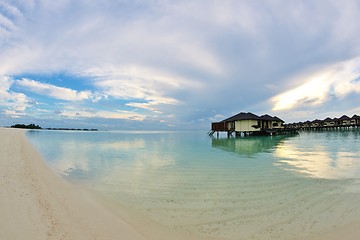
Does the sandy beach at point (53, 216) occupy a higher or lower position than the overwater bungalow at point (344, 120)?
lower

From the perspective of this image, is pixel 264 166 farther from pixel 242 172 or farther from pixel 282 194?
pixel 282 194

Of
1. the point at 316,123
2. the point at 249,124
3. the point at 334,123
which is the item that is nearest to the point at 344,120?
the point at 334,123

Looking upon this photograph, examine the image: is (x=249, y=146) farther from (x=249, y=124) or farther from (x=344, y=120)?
(x=344, y=120)

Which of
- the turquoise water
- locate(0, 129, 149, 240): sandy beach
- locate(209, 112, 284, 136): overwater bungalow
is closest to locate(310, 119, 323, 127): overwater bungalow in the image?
locate(209, 112, 284, 136): overwater bungalow

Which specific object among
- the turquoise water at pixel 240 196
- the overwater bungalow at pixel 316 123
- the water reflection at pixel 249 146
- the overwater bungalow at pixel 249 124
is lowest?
the turquoise water at pixel 240 196

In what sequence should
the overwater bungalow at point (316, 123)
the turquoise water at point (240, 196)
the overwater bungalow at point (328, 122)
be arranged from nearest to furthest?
the turquoise water at point (240, 196)
the overwater bungalow at point (328, 122)
the overwater bungalow at point (316, 123)

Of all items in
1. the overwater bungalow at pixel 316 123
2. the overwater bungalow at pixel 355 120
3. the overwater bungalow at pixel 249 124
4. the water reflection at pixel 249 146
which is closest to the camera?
the water reflection at pixel 249 146

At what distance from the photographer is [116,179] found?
8.88 metres

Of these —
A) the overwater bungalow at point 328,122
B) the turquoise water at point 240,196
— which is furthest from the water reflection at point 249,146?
the overwater bungalow at point 328,122

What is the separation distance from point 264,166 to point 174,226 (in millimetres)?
8058

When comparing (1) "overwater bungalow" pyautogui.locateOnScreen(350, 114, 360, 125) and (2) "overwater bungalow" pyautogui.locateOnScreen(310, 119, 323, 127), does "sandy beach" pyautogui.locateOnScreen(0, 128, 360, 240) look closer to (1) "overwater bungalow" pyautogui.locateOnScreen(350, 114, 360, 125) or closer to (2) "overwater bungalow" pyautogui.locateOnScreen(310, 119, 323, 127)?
(1) "overwater bungalow" pyautogui.locateOnScreen(350, 114, 360, 125)

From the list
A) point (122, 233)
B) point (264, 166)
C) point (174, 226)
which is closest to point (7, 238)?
point (122, 233)

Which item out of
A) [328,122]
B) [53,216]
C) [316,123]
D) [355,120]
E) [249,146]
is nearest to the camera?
[53,216]

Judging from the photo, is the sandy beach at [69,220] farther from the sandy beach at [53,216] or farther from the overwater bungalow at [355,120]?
the overwater bungalow at [355,120]
